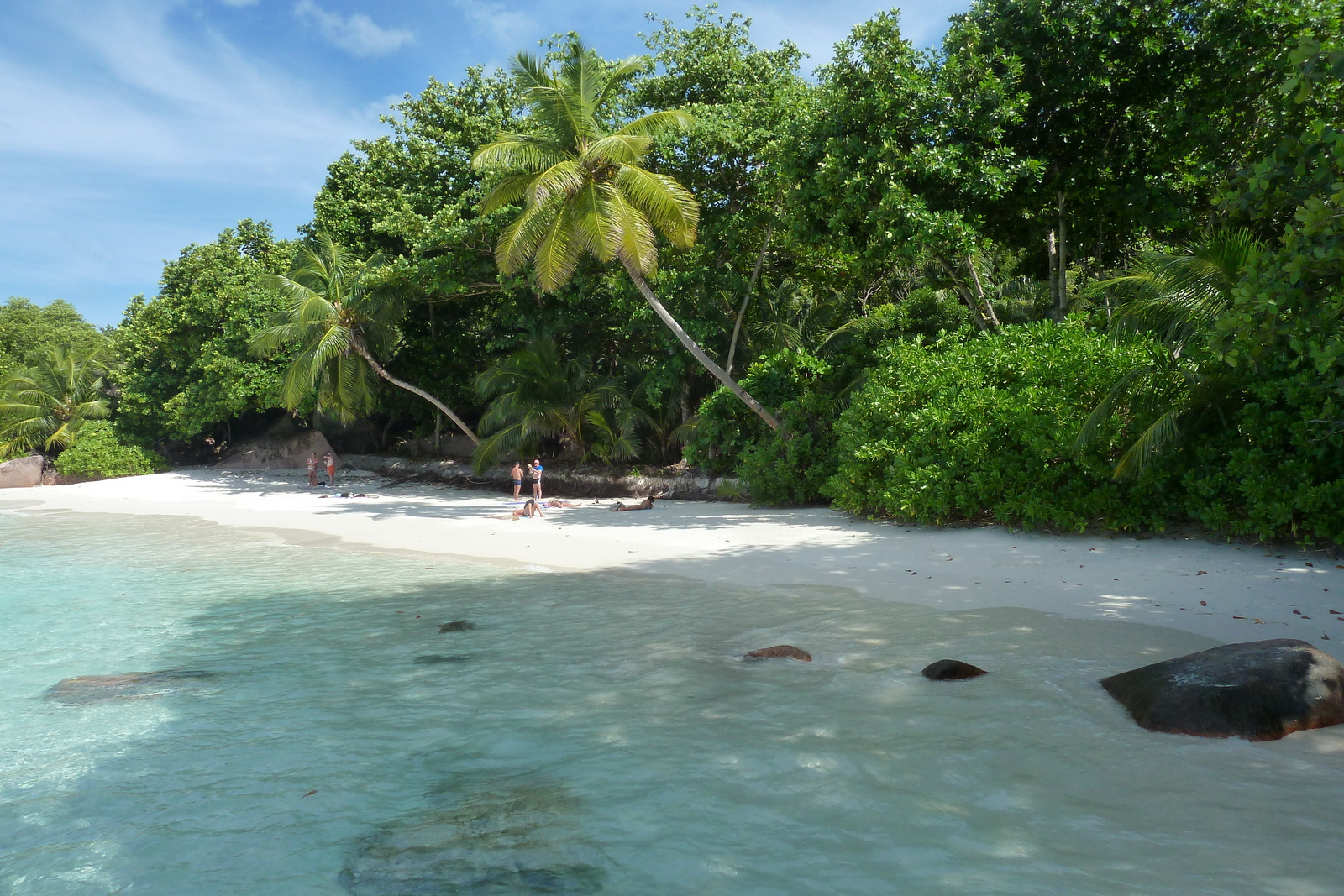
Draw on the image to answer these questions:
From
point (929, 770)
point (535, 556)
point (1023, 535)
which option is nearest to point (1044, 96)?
point (1023, 535)

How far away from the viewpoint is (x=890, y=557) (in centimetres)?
1008

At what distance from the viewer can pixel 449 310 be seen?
87.1ft

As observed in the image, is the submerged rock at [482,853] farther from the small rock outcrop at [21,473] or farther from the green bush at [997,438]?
the small rock outcrop at [21,473]

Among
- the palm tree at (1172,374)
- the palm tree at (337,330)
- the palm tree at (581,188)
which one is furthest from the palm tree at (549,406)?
the palm tree at (1172,374)

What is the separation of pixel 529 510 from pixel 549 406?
4.93 meters

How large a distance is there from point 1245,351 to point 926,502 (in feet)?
20.4

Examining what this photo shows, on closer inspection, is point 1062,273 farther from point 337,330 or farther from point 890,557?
point 337,330

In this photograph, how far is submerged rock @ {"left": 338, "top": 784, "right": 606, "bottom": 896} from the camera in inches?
136

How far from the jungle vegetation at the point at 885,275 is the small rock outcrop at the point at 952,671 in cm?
274

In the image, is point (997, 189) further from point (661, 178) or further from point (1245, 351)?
point (1245, 351)

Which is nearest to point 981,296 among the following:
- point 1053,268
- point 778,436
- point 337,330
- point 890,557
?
point 1053,268

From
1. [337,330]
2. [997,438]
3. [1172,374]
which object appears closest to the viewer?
[1172,374]

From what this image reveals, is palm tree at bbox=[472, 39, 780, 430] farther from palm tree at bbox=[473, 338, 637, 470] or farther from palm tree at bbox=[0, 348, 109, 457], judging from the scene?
palm tree at bbox=[0, 348, 109, 457]

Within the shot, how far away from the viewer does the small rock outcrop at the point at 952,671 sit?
5.59 meters
